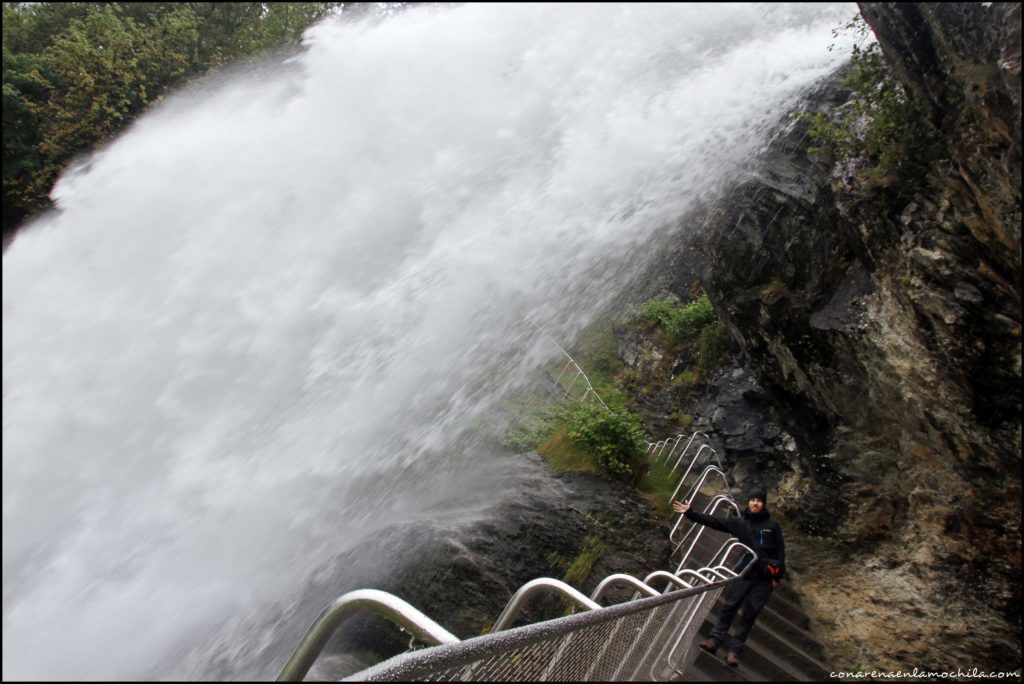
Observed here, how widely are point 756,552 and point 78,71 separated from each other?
16.1 meters

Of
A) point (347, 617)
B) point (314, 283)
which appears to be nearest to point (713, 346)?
point (314, 283)

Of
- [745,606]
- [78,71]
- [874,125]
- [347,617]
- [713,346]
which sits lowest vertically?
[713,346]

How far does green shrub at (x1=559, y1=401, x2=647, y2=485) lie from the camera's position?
30.5 ft

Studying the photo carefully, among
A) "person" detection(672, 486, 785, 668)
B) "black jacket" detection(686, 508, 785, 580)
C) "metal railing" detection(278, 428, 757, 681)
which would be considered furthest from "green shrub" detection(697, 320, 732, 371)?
"metal railing" detection(278, 428, 757, 681)

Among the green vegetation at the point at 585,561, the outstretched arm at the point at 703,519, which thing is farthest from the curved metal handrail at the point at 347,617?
the green vegetation at the point at 585,561

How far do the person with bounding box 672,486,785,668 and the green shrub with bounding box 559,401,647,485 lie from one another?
3506 millimetres

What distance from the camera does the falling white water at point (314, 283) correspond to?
5.06 m

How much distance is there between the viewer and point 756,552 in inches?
221

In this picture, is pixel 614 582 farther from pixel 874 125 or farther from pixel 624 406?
pixel 624 406

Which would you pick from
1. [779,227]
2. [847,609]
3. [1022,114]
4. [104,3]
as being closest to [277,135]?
[779,227]

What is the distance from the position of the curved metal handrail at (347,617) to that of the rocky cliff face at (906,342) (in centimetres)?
631

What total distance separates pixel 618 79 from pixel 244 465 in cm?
755

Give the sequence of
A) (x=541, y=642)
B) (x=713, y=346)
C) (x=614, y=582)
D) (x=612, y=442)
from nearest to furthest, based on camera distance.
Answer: (x=541, y=642) → (x=614, y=582) → (x=612, y=442) → (x=713, y=346)

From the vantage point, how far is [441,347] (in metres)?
7.35
